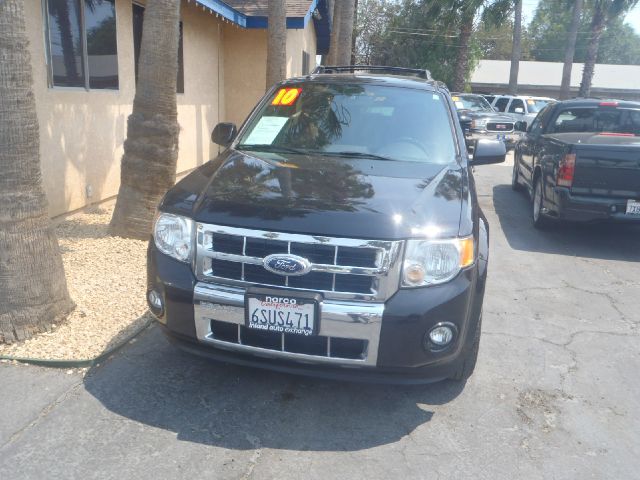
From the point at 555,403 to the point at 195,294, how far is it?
91.4 inches

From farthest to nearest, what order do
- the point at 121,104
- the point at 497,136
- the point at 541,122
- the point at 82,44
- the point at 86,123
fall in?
the point at 497,136 → the point at 541,122 → the point at 121,104 → the point at 86,123 → the point at 82,44

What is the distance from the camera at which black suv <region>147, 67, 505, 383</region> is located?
3.19 meters

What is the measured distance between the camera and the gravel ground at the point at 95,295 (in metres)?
4.08

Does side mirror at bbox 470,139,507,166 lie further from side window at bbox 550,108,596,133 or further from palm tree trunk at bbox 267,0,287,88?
palm tree trunk at bbox 267,0,287,88

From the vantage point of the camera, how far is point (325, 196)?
11.5 ft

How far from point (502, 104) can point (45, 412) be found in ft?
69.3

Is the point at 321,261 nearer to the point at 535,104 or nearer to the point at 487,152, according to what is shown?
the point at 487,152

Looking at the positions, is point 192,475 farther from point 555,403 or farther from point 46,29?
point 46,29

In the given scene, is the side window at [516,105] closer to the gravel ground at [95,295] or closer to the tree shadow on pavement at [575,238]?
the tree shadow on pavement at [575,238]

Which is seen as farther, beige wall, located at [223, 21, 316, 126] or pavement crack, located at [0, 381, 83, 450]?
beige wall, located at [223, 21, 316, 126]

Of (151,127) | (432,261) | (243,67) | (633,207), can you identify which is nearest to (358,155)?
(432,261)

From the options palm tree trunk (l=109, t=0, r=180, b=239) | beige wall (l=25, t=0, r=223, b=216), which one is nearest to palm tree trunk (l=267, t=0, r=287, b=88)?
beige wall (l=25, t=0, r=223, b=216)

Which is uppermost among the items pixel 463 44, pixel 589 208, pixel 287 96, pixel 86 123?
pixel 463 44

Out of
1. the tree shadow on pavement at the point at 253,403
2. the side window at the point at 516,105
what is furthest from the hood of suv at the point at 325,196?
Result: the side window at the point at 516,105
